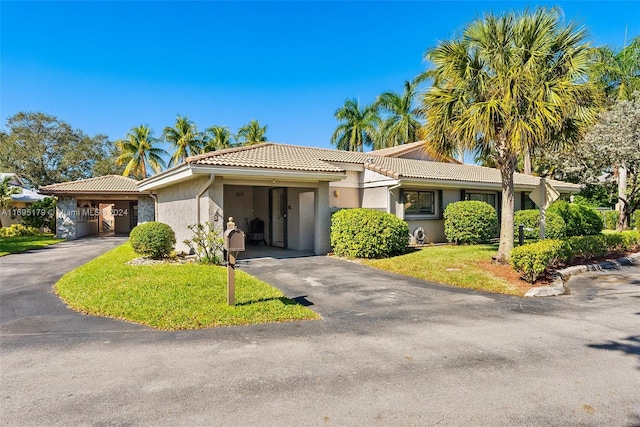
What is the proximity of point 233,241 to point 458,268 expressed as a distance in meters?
6.61

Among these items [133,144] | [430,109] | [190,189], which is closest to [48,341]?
[190,189]

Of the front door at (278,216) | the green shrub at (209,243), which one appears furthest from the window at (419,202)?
the green shrub at (209,243)

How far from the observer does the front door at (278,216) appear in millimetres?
15188

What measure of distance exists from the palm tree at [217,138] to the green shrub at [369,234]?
26.4 metres

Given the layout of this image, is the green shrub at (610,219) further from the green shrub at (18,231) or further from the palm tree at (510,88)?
the green shrub at (18,231)

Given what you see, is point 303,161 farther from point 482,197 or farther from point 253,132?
point 253,132

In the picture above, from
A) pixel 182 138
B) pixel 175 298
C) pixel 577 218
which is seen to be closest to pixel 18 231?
pixel 182 138

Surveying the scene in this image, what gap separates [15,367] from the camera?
408 centimetres

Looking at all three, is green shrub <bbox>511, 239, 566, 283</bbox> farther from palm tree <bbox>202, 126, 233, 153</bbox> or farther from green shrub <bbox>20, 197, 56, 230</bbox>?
palm tree <bbox>202, 126, 233, 153</bbox>

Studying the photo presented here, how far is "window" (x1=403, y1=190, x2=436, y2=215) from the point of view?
49.2 feet

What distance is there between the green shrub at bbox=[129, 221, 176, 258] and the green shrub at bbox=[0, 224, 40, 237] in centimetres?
1932

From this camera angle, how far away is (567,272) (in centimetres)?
967

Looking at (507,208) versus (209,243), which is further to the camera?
(209,243)

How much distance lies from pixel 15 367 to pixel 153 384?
5.89 feet
